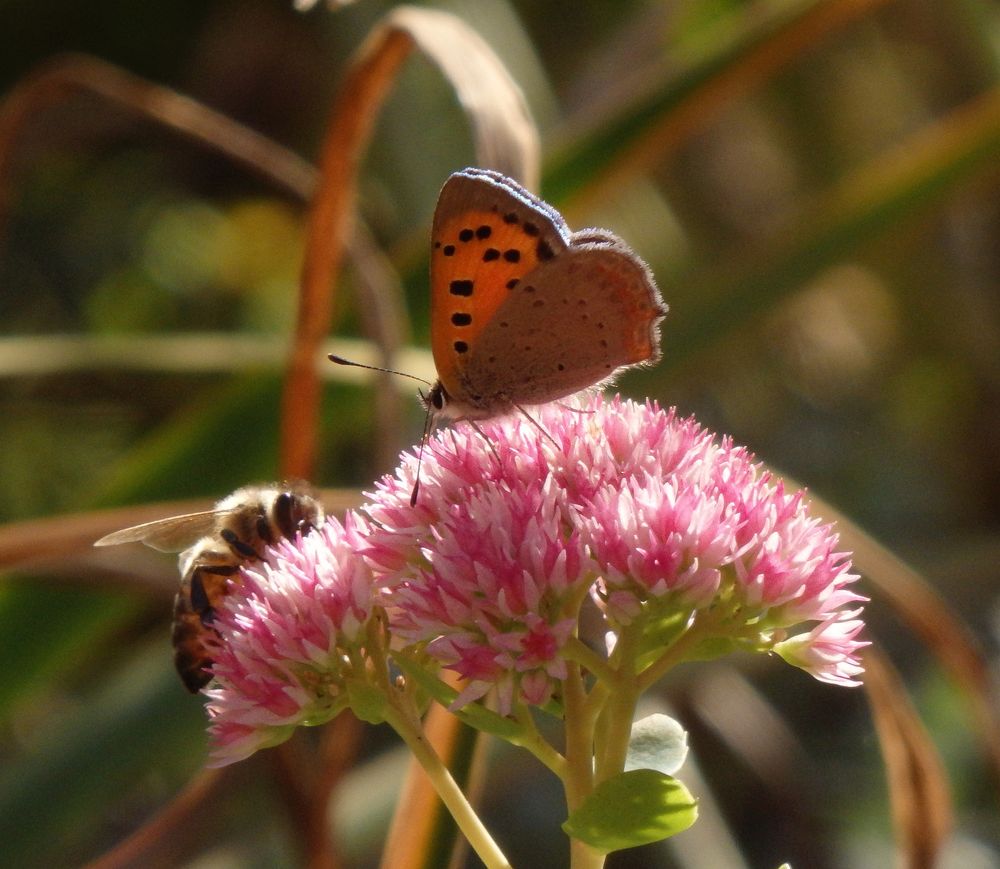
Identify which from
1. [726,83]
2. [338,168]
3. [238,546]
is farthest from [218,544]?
[726,83]

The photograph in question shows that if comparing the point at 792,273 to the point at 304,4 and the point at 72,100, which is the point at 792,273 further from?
the point at 72,100

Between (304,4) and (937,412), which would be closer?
(304,4)

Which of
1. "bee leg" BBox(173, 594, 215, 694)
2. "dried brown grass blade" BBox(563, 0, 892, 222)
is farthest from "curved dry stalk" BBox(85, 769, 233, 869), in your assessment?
"dried brown grass blade" BBox(563, 0, 892, 222)

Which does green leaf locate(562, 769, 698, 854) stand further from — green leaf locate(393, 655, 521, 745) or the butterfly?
the butterfly

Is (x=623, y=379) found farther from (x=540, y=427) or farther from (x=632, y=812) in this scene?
(x=632, y=812)

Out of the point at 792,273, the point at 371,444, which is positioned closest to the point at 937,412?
the point at 792,273

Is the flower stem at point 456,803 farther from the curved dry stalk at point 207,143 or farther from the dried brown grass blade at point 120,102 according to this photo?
the dried brown grass blade at point 120,102

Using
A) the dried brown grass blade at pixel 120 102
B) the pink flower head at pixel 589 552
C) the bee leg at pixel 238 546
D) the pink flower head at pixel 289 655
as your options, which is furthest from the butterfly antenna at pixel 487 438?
the dried brown grass blade at pixel 120 102
